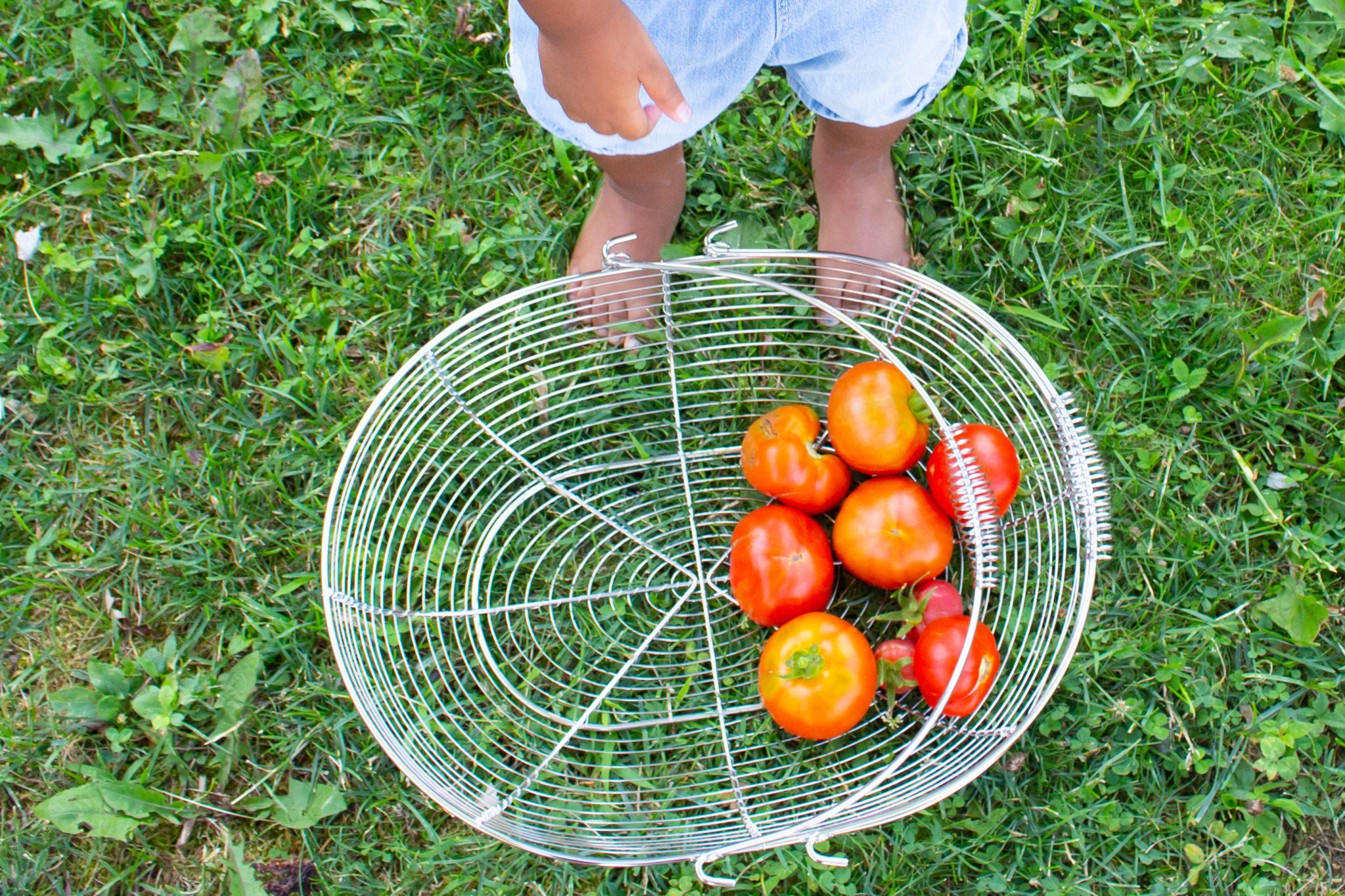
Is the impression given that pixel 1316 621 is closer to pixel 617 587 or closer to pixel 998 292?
pixel 998 292

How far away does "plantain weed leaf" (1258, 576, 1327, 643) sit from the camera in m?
1.93

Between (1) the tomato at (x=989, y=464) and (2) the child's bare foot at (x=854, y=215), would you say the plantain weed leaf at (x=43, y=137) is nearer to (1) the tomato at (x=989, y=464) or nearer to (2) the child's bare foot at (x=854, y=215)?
(2) the child's bare foot at (x=854, y=215)

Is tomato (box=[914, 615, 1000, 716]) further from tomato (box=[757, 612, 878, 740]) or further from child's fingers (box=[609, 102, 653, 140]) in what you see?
child's fingers (box=[609, 102, 653, 140])

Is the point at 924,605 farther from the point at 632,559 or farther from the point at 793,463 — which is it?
the point at 632,559

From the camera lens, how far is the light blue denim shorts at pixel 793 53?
4.78 feet

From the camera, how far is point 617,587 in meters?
2.04

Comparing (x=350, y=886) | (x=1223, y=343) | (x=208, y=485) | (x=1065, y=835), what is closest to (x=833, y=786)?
(x=1065, y=835)

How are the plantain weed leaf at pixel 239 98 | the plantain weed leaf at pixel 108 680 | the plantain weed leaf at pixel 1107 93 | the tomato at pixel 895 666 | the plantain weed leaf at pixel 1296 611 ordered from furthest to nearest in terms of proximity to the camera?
the plantain weed leaf at pixel 239 98 → the plantain weed leaf at pixel 1107 93 → the plantain weed leaf at pixel 108 680 → the plantain weed leaf at pixel 1296 611 → the tomato at pixel 895 666

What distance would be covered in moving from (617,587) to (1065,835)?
1.09 metres

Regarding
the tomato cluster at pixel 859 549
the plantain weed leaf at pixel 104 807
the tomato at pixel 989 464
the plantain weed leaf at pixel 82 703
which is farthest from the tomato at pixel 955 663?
the plantain weed leaf at pixel 82 703

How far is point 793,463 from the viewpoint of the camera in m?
1.76

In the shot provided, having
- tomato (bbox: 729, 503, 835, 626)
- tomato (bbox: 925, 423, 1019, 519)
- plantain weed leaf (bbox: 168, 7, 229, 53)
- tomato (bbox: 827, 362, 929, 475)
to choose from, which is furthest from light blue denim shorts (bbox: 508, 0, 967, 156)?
plantain weed leaf (bbox: 168, 7, 229, 53)

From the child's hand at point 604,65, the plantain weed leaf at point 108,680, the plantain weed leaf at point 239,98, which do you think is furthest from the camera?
the plantain weed leaf at point 239,98

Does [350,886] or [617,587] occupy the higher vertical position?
[617,587]
